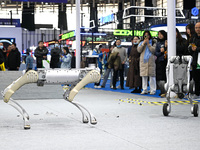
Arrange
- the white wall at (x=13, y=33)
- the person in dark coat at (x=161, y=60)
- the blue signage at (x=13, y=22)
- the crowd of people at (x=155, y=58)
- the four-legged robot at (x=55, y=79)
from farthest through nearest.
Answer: the blue signage at (x=13, y=22) < the white wall at (x=13, y=33) < the person in dark coat at (x=161, y=60) < the crowd of people at (x=155, y=58) < the four-legged robot at (x=55, y=79)

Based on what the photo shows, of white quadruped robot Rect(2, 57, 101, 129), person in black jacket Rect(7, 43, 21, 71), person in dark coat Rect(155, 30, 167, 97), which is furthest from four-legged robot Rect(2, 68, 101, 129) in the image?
person in black jacket Rect(7, 43, 21, 71)

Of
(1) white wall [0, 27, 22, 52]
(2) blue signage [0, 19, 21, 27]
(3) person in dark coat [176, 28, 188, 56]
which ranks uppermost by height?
(2) blue signage [0, 19, 21, 27]

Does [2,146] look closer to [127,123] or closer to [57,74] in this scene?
[57,74]

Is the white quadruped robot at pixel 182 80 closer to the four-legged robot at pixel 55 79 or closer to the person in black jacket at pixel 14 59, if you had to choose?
the four-legged robot at pixel 55 79

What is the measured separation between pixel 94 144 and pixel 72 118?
7.40 ft

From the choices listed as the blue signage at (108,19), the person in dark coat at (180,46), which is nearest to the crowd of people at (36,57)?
the person in dark coat at (180,46)

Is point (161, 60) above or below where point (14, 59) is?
above

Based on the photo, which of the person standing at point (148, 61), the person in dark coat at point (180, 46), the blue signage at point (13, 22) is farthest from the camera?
the blue signage at point (13, 22)

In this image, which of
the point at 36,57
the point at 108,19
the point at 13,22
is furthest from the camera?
the point at 13,22

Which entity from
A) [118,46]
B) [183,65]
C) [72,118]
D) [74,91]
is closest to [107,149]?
[74,91]

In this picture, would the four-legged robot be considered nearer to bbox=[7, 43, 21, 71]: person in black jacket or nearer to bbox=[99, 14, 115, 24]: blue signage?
bbox=[7, 43, 21, 71]: person in black jacket

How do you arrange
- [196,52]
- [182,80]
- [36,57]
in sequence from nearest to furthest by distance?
[182,80]
[196,52]
[36,57]

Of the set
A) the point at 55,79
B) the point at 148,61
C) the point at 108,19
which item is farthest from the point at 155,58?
the point at 108,19

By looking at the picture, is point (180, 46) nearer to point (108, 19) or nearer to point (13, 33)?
→ point (108, 19)
